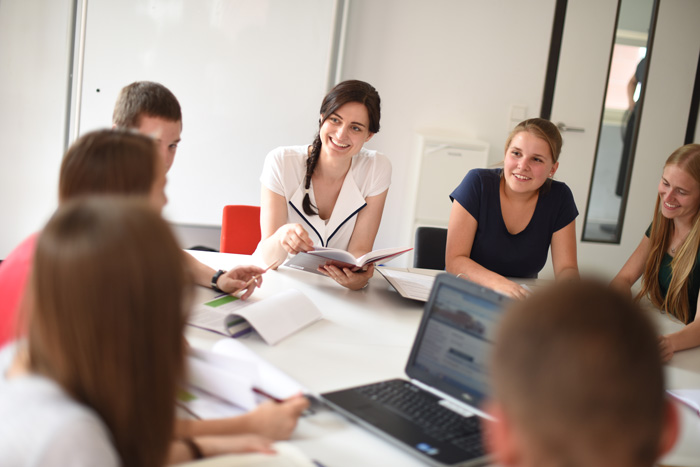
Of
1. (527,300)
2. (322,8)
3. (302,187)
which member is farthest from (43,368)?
(322,8)

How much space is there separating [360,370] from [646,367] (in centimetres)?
79

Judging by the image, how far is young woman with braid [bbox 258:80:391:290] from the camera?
2359 mm

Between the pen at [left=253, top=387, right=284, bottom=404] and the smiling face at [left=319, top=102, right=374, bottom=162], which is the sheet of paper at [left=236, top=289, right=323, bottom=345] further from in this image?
the smiling face at [left=319, top=102, right=374, bottom=162]

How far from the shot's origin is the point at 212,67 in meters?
3.66

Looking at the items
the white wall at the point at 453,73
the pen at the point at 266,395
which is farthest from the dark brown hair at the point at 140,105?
the white wall at the point at 453,73

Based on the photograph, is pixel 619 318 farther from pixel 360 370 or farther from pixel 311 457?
pixel 360 370

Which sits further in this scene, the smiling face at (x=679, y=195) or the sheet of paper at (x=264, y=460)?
the smiling face at (x=679, y=195)

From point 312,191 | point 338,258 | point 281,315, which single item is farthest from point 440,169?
point 281,315

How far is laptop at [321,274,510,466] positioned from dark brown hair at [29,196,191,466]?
0.42 m

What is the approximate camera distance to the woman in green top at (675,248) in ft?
7.09

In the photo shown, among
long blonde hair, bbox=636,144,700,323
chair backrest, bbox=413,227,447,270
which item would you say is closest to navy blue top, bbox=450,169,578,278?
chair backrest, bbox=413,227,447,270

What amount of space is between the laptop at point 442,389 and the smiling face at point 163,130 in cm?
86

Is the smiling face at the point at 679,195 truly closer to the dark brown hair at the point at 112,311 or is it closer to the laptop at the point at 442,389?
the laptop at the point at 442,389

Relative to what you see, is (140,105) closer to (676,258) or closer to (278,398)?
(278,398)
